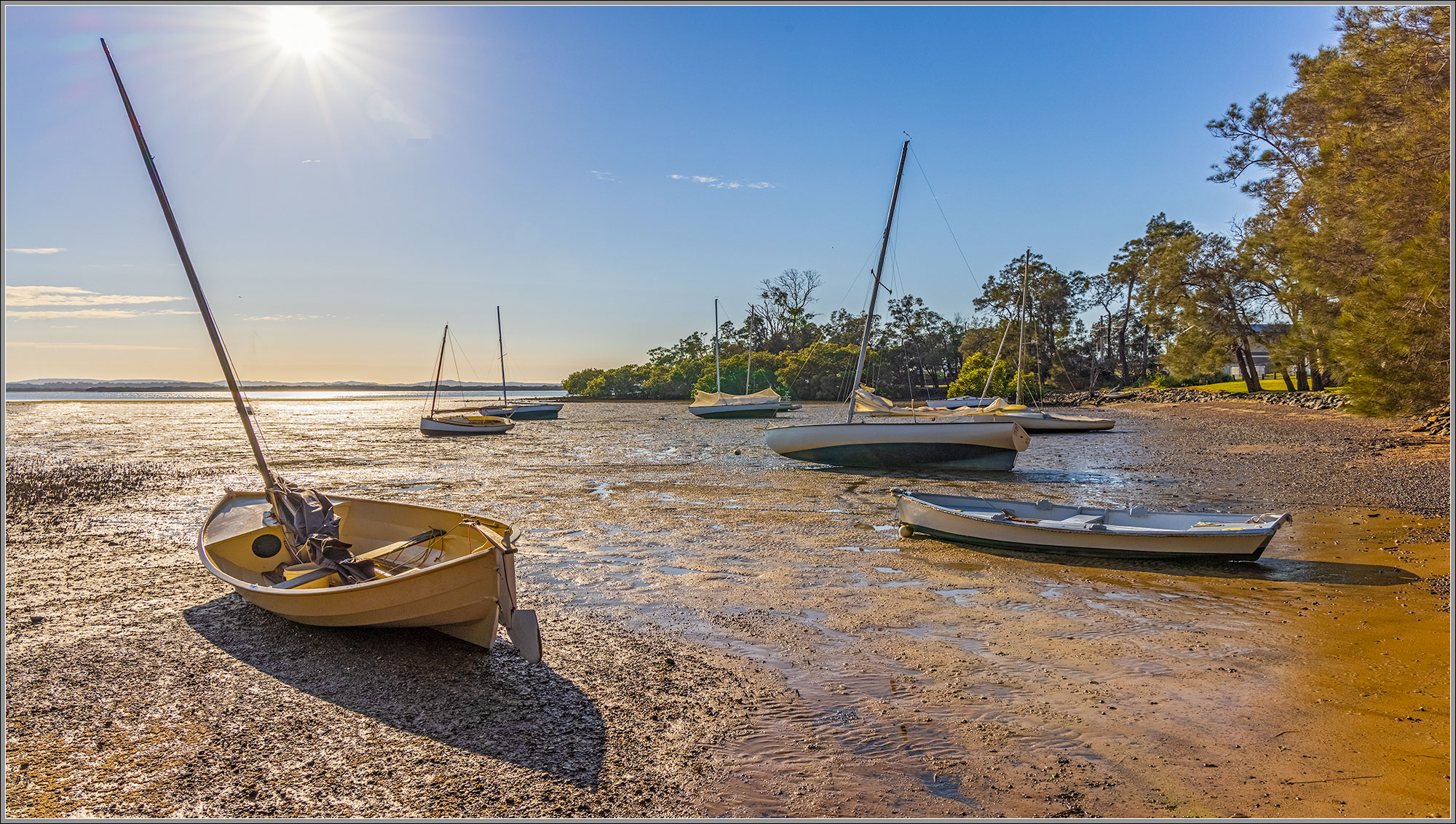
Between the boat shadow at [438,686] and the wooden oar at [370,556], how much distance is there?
518 mm

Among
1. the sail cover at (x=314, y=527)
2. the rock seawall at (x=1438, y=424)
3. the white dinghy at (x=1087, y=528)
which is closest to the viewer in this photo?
the sail cover at (x=314, y=527)

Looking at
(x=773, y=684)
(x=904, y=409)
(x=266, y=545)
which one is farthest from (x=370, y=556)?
(x=904, y=409)

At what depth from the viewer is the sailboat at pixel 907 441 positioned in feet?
72.9

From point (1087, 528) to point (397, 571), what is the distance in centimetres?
862

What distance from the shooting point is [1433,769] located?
16.1 ft

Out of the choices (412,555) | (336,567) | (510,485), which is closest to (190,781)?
(336,567)

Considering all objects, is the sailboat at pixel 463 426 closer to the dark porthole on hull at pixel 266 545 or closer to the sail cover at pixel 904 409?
the sail cover at pixel 904 409

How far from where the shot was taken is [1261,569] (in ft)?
33.4

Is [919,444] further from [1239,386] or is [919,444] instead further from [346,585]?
[1239,386]

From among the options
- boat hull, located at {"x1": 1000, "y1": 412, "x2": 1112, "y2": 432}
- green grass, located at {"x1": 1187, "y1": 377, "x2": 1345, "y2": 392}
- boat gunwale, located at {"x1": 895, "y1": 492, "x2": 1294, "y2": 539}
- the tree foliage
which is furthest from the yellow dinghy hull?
green grass, located at {"x1": 1187, "y1": 377, "x2": 1345, "y2": 392}

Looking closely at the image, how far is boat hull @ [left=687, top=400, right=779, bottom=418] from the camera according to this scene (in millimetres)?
53125

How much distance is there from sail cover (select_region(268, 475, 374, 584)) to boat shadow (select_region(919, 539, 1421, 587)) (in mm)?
8498

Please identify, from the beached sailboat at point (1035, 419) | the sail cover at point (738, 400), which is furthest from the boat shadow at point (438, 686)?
the sail cover at point (738, 400)

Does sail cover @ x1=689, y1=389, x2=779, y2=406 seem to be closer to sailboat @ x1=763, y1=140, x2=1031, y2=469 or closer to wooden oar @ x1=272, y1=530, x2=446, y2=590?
sailboat @ x1=763, y1=140, x2=1031, y2=469
